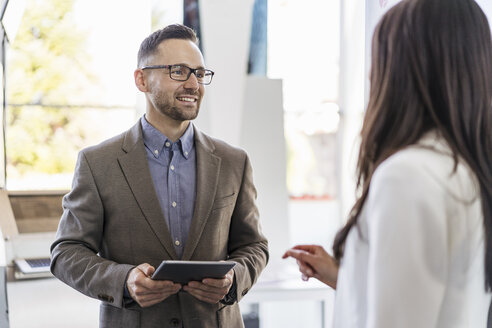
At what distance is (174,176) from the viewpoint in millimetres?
2086

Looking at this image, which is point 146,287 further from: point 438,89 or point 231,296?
point 438,89

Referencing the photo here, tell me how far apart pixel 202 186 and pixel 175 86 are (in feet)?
1.24

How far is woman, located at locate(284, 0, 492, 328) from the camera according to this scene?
105 cm

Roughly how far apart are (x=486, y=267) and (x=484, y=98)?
336mm

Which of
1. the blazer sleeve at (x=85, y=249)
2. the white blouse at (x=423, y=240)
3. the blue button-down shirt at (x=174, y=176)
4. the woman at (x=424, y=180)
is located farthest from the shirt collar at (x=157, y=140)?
the white blouse at (x=423, y=240)

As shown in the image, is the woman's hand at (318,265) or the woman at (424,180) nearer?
the woman at (424,180)

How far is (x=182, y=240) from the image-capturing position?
2.03 meters

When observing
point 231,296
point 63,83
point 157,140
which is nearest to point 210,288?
point 231,296

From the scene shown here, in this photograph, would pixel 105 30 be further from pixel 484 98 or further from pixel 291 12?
pixel 484 98

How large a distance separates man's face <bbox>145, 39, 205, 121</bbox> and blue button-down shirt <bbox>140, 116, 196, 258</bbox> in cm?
9

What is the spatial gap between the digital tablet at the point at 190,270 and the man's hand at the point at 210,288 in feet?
0.07

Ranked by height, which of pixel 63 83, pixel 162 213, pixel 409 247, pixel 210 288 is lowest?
pixel 210 288

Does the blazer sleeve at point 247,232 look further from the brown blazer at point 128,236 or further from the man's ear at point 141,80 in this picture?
the man's ear at point 141,80

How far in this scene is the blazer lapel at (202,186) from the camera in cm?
200
